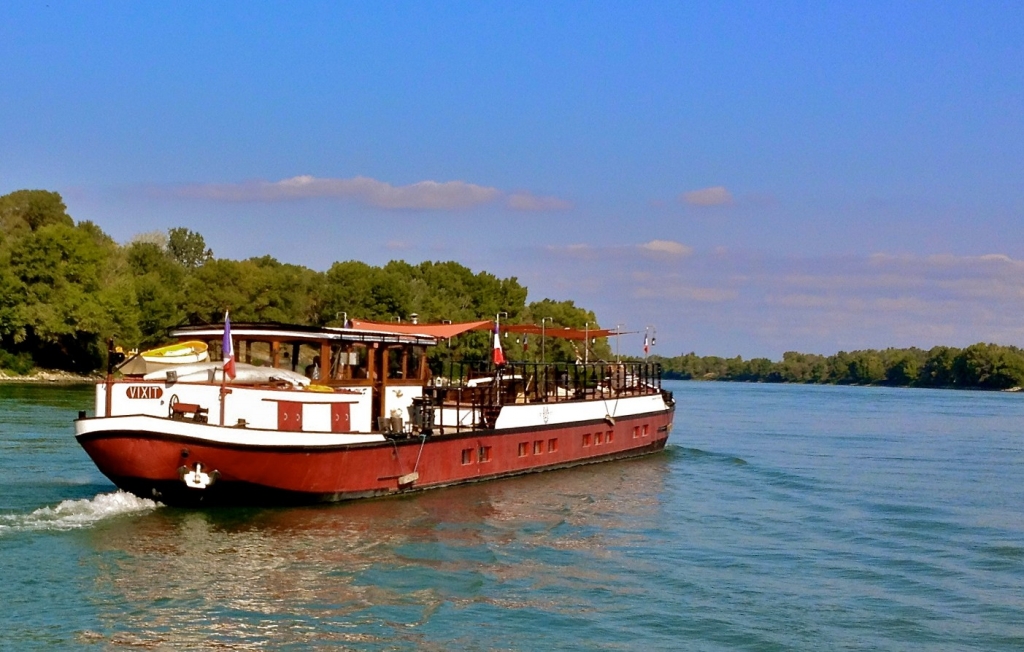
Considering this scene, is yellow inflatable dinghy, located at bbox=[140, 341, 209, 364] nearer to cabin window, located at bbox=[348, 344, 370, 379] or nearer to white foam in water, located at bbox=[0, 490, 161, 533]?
white foam in water, located at bbox=[0, 490, 161, 533]

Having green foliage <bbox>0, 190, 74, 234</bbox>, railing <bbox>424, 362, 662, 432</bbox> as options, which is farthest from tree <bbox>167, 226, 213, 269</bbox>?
railing <bbox>424, 362, 662, 432</bbox>

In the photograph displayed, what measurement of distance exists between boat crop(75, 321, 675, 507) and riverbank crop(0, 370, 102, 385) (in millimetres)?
52383

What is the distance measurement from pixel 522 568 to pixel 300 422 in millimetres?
6264

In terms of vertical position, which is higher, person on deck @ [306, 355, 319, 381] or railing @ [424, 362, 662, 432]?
person on deck @ [306, 355, 319, 381]

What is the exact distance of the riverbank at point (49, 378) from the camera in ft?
249

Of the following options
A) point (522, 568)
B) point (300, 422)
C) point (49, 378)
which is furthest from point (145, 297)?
point (522, 568)

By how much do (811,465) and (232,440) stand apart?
25.0 m

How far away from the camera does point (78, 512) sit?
850 inches

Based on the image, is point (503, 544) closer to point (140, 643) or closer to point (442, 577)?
point (442, 577)

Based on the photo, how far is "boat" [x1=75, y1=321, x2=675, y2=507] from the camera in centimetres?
2152

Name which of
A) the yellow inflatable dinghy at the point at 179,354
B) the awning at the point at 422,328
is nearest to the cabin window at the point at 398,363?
the awning at the point at 422,328

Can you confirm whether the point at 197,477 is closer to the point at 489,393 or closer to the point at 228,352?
the point at 228,352

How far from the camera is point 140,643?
46.7 feet

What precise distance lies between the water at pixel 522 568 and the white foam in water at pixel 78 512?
0.20 feet
